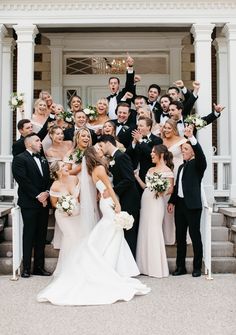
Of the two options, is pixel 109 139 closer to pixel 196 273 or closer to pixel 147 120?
pixel 147 120

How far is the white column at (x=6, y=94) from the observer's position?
417 inches

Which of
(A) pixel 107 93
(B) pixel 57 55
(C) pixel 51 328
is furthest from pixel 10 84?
(C) pixel 51 328

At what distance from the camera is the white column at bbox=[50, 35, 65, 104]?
475 inches

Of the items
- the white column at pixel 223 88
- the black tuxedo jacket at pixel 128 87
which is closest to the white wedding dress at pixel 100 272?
the black tuxedo jacket at pixel 128 87

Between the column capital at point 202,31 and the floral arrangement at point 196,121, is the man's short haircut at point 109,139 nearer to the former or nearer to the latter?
the floral arrangement at point 196,121

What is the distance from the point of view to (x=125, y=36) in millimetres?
11977

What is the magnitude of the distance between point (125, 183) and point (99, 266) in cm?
135

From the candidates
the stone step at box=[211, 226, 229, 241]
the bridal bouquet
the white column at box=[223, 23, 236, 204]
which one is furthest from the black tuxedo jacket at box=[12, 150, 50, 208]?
the white column at box=[223, 23, 236, 204]

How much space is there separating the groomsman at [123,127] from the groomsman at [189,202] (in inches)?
42.9

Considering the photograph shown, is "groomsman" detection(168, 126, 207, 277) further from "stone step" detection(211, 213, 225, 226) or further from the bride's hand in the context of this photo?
"stone step" detection(211, 213, 225, 226)

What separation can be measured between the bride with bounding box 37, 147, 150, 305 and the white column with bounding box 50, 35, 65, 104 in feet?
18.6

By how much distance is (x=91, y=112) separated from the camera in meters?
8.09

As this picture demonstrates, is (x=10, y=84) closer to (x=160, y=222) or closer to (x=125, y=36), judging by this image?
(x=125, y=36)

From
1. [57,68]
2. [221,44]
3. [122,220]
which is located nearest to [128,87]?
[221,44]
